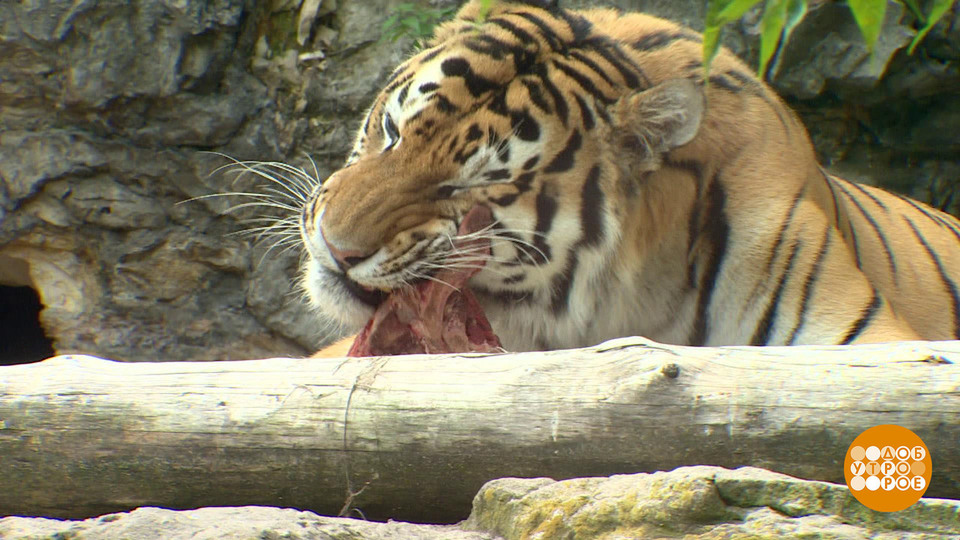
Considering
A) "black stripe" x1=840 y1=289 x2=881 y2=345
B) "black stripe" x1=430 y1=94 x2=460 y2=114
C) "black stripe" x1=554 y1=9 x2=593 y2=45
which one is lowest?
"black stripe" x1=840 y1=289 x2=881 y2=345

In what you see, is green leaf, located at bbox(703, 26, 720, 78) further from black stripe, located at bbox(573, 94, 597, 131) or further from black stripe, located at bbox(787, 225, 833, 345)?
black stripe, located at bbox(787, 225, 833, 345)

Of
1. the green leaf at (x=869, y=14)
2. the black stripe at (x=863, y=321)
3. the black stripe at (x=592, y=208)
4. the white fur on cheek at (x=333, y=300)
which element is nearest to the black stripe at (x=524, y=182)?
the black stripe at (x=592, y=208)

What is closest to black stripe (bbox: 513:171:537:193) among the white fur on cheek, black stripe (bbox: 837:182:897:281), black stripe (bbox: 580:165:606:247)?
black stripe (bbox: 580:165:606:247)

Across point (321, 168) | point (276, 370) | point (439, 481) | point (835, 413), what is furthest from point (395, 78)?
point (321, 168)

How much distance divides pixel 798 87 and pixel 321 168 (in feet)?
7.99

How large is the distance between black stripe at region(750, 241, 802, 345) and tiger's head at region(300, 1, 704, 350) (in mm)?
423

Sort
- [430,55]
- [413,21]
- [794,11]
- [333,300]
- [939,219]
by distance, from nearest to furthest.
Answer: [794,11] → [333,300] → [430,55] → [939,219] → [413,21]

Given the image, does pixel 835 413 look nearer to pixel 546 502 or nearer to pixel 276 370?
pixel 546 502

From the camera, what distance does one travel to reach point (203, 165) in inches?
193

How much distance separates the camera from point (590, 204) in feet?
8.02

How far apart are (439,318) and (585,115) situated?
2.17 feet

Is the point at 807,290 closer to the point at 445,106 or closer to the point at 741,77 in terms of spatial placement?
the point at 741,77

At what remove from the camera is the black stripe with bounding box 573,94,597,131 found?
2.49 meters

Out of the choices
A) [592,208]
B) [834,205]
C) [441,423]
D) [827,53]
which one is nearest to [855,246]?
[834,205]
